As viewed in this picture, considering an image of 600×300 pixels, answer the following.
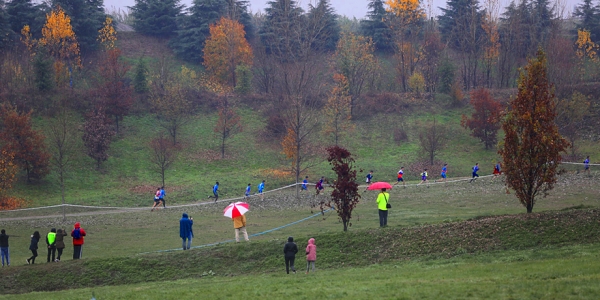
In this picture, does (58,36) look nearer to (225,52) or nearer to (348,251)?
(225,52)

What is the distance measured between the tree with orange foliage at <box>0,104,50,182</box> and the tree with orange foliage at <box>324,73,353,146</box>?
3079 cm

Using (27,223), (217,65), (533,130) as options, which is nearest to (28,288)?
(27,223)

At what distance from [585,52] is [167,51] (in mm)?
69263

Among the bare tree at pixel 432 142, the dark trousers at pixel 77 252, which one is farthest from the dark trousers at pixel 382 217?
the bare tree at pixel 432 142

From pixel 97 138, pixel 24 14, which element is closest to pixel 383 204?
pixel 97 138

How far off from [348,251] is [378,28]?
84672 millimetres

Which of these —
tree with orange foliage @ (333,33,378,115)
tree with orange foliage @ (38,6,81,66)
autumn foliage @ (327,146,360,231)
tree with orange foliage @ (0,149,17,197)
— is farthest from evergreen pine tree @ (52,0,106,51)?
autumn foliage @ (327,146,360,231)

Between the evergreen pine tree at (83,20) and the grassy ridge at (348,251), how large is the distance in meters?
65.7

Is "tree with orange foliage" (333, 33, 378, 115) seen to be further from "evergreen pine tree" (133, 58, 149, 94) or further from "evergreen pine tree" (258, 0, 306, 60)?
"evergreen pine tree" (133, 58, 149, 94)

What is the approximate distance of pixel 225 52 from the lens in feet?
275

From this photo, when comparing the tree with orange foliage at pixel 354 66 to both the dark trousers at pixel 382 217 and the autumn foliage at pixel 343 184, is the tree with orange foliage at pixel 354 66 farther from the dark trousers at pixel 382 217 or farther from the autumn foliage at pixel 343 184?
the autumn foliage at pixel 343 184

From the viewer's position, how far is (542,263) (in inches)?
669

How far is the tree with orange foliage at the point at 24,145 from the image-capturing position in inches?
1976

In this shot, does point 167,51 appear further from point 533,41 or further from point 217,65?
point 533,41
